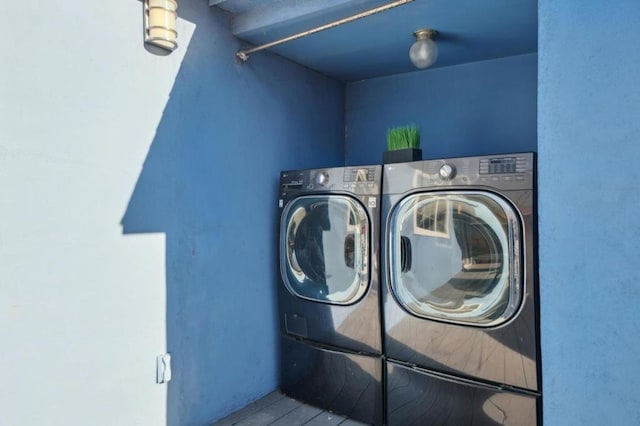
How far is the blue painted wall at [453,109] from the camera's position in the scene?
2.79 meters

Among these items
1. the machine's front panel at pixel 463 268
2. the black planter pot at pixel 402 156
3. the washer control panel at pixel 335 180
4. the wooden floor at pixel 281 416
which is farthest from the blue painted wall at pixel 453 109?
the wooden floor at pixel 281 416

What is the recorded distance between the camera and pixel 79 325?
5.89ft

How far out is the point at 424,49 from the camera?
2.29 m

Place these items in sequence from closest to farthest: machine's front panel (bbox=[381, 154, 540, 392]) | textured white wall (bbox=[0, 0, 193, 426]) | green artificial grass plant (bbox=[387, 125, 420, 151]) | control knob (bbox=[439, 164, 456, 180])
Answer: textured white wall (bbox=[0, 0, 193, 426]), machine's front panel (bbox=[381, 154, 540, 392]), control knob (bbox=[439, 164, 456, 180]), green artificial grass plant (bbox=[387, 125, 420, 151])

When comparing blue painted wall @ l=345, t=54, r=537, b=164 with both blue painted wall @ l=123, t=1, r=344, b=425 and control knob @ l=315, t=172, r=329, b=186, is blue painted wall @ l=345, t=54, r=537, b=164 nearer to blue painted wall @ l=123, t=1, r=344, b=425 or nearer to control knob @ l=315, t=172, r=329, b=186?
blue painted wall @ l=123, t=1, r=344, b=425

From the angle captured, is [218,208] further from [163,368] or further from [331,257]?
[163,368]

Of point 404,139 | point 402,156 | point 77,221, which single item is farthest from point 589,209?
point 77,221

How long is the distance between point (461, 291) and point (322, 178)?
1002 millimetres

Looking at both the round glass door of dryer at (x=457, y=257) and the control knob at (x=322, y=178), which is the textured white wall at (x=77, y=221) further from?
the round glass door of dryer at (x=457, y=257)

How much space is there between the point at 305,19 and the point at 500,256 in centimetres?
159

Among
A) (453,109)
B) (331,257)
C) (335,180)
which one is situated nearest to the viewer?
(335,180)

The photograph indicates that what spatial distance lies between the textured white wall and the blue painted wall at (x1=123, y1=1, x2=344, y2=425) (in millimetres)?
103

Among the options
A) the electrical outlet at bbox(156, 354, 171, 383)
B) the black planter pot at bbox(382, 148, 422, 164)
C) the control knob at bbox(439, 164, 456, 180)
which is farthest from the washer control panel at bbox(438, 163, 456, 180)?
the electrical outlet at bbox(156, 354, 171, 383)

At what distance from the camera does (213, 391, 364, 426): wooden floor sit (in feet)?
7.82
